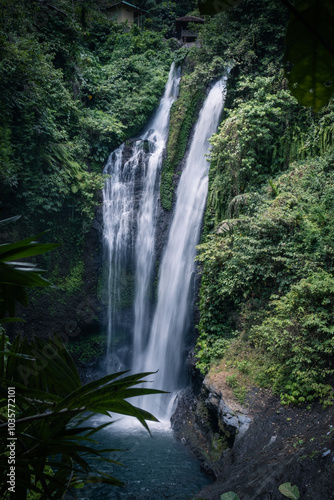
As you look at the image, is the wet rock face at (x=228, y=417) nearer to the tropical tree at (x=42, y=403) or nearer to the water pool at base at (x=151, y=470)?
the water pool at base at (x=151, y=470)

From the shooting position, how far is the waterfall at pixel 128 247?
11.4 meters

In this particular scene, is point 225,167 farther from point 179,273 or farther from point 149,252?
point 149,252

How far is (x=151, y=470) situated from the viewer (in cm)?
621

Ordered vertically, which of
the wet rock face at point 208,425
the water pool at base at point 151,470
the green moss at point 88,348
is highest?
the green moss at point 88,348

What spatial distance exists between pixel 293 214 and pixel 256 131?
2.83 meters

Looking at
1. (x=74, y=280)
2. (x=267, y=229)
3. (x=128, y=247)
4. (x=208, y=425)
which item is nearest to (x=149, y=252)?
(x=128, y=247)

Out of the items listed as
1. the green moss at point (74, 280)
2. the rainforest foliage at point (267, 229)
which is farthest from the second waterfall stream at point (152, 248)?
the rainforest foliage at point (267, 229)

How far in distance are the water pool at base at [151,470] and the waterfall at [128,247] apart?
3.52m

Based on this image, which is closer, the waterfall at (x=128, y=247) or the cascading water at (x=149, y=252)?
the cascading water at (x=149, y=252)

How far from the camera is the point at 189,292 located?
31.9ft

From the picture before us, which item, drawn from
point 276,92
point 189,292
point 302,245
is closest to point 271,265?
point 302,245

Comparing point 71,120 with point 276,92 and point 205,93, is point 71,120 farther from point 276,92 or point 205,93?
point 276,92

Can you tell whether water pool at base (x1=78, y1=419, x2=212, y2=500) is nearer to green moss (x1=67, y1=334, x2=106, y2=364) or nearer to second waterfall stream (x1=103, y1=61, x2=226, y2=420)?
second waterfall stream (x1=103, y1=61, x2=226, y2=420)

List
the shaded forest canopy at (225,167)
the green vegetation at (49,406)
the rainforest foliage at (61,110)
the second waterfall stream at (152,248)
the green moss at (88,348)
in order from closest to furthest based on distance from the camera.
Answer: the green vegetation at (49,406) < the shaded forest canopy at (225,167) < the rainforest foliage at (61,110) < the second waterfall stream at (152,248) < the green moss at (88,348)
